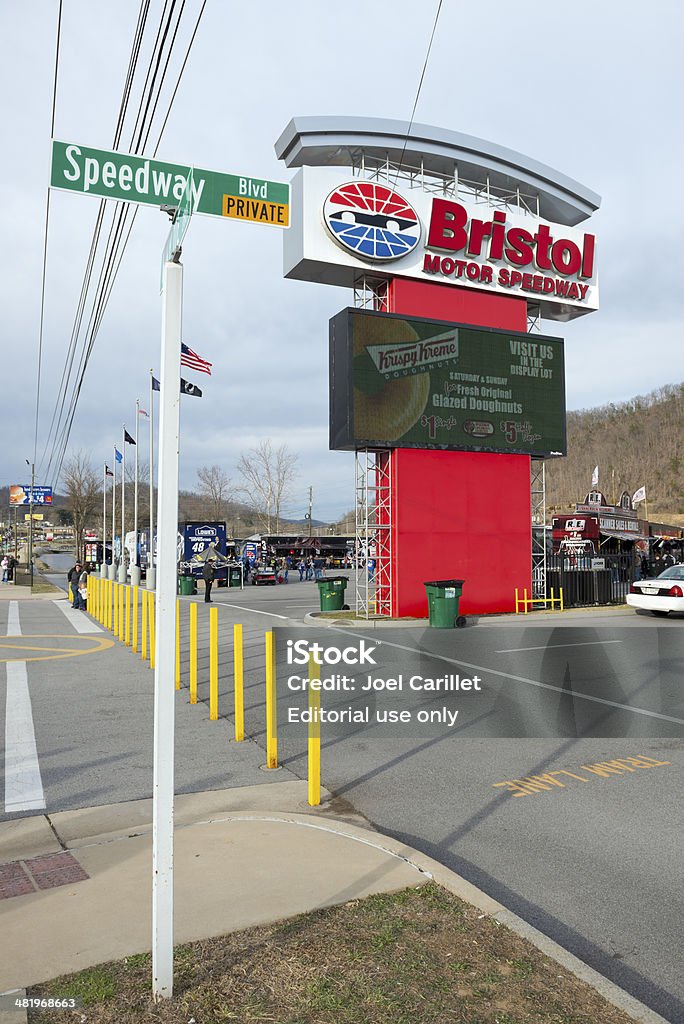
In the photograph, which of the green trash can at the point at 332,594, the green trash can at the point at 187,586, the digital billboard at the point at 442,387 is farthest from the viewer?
the green trash can at the point at 187,586

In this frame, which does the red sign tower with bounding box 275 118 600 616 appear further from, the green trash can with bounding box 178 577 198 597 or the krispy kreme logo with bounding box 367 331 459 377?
the green trash can with bounding box 178 577 198 597

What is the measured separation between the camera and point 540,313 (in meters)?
25.0

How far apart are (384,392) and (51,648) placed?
32.4 ft

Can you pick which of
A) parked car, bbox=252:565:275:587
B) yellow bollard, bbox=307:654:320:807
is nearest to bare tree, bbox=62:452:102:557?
parked car, bbox=252:565:275:587

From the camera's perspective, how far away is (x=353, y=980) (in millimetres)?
3328

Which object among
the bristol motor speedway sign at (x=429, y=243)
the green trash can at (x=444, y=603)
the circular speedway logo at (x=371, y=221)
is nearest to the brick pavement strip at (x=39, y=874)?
the green trash can at (x=444, y=603)

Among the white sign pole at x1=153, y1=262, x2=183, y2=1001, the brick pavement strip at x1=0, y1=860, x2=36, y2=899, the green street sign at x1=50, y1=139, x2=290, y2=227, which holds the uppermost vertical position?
the green street sign at x1=50, y1=139, x2=290, y2=227

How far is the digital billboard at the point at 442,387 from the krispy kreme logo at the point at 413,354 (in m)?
0.03

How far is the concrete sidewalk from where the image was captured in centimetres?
360

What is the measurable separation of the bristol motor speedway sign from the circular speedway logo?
0.03 meters

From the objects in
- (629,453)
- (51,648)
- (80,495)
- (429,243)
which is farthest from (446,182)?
(629,453)

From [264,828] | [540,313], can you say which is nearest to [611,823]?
[264,828]

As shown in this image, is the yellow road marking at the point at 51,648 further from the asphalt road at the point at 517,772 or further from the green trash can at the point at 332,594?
the green trash can at the point at 332,594

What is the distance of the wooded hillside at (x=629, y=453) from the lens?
148750 millimetres
